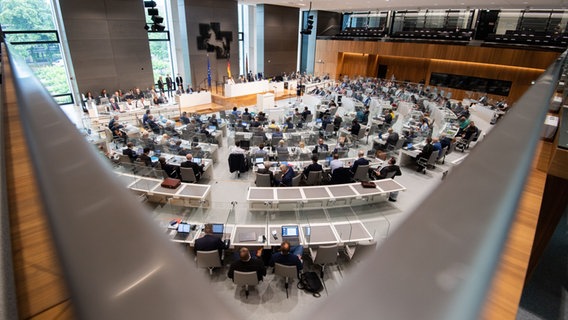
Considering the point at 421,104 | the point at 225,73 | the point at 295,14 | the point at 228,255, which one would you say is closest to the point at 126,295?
the point at 228,255

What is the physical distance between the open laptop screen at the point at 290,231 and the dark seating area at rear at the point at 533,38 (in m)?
19.9

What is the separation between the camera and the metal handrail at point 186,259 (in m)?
0.31

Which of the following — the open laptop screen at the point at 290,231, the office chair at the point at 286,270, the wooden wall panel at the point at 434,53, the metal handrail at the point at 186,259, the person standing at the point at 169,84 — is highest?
the wooden wall panel at the point at 434,53

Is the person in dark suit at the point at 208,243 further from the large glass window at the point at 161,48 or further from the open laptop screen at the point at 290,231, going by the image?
the large glass window at the point at 161,48

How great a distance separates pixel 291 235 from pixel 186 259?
Answer: 5.52 meters

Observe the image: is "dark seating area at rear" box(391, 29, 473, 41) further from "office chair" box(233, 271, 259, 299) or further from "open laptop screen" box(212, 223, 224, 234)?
"office chair" box(233, 271, 259, 299)

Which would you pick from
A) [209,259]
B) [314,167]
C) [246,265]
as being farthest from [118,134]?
[246,265]

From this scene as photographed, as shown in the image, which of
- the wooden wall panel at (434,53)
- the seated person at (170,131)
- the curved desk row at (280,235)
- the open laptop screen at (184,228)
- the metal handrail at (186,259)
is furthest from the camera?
the wooden wall panel at (434,53)

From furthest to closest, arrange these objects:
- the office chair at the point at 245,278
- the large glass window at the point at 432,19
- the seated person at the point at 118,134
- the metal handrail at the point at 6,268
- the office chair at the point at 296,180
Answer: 1. the large glass window at the point at 432,19
2. the seated person at the point at 118,134
3. the office chair at the point at 296,180
4. the office chair at the point at 245,278
5. the metal handrail at the point at 6,268

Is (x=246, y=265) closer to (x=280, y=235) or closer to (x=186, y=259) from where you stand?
(x=280, y=235)

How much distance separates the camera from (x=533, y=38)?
17578 millimetres

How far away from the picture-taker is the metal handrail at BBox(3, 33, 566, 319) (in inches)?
12.0

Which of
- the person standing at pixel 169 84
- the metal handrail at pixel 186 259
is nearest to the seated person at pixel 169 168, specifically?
the metal handrail at pixel 186 259

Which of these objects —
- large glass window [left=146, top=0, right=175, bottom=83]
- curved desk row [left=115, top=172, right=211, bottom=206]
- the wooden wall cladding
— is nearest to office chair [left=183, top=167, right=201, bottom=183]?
curved desk row [left=115, top=172, right=211, bottom=206]
